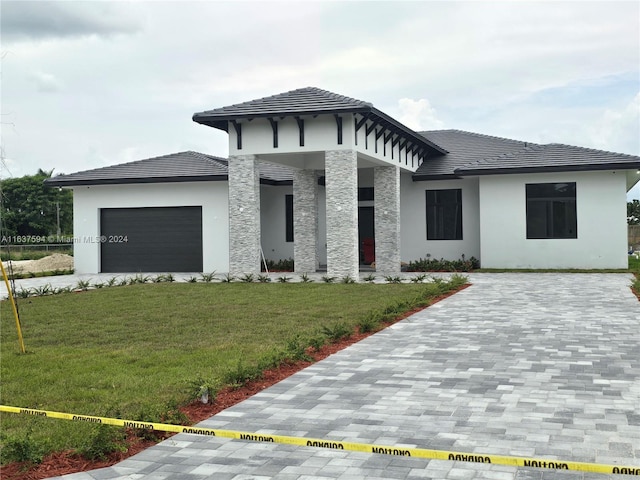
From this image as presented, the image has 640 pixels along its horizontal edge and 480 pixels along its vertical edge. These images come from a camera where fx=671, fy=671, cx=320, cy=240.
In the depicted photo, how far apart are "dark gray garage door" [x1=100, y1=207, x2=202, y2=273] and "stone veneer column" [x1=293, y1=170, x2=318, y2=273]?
401cm

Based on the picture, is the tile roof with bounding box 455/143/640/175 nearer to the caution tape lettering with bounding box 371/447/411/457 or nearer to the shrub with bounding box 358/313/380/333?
the shrub with bounding box 358/313/380/333

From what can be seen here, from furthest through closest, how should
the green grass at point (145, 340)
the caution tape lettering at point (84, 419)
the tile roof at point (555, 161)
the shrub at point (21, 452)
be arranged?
the tile roof at point (555, 161) < the green grass at point (145, 340) < the caution tape lettering at point (84, 419) < the shrub at point (21, 452)

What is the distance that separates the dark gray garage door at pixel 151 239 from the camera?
26953mm

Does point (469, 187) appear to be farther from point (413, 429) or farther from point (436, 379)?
point (413, 429)

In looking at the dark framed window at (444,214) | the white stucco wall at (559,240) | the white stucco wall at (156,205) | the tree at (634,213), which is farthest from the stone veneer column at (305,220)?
the tree at (634,213)

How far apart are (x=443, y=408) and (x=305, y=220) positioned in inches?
776

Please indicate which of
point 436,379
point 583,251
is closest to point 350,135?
point 583,251

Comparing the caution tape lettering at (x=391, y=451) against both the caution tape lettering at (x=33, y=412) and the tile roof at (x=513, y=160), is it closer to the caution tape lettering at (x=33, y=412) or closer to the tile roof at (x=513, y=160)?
the caution tape lettering at (x=33, y=412)

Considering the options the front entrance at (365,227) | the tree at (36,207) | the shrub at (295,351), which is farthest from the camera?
the tree at (36,207)

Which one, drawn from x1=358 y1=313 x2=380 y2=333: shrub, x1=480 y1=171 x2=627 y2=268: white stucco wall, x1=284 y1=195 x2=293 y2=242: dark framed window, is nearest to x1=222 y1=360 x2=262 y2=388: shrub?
x1=358 y1=313 x2=380 y2=333: shrub

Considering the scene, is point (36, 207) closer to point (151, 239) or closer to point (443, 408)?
point (151, 239)

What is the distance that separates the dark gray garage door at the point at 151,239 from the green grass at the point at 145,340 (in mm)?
7880

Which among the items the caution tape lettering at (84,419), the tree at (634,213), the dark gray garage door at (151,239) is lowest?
the caution tape lettering at (84,419)

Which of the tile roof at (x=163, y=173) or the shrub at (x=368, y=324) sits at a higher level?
the tile roof at (x=163, y=173)
